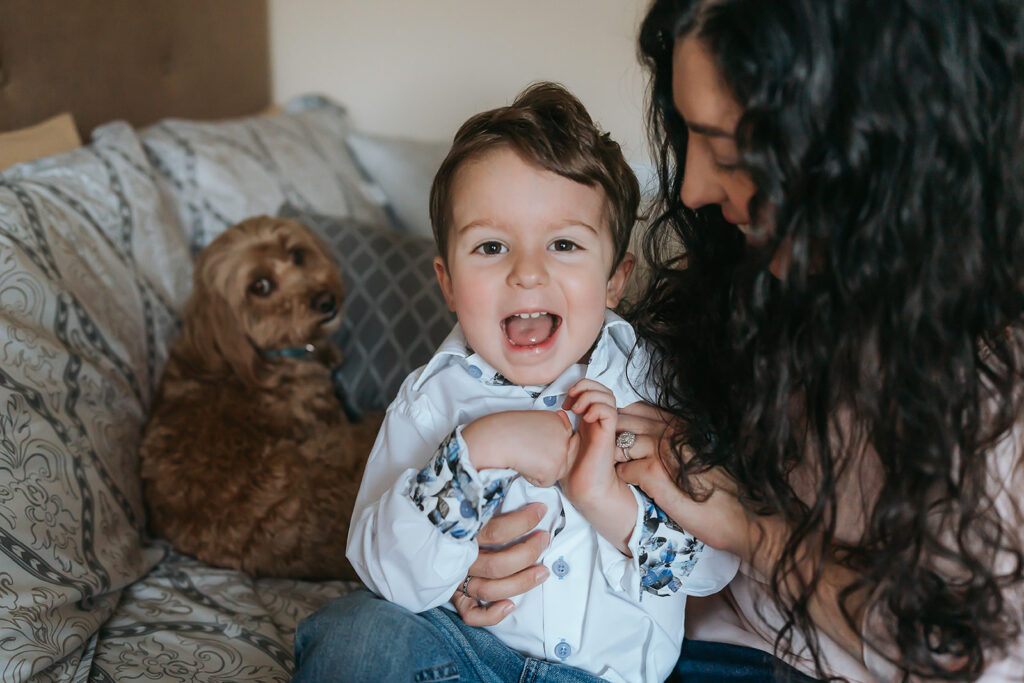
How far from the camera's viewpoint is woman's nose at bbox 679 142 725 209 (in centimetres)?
79

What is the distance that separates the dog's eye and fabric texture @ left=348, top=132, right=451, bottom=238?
1.62 ft

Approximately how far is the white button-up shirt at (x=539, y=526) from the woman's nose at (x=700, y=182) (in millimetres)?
262

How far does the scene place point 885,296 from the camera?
734 millimetres

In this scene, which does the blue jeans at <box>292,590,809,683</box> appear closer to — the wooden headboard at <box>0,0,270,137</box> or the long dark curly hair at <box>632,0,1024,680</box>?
the long dark curly hair at <box>632,0,1024,680</box>

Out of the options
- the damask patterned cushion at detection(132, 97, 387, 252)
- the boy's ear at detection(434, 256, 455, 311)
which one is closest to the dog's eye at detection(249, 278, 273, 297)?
the damask patterned cushion at detection(132, 97, 387, 252)

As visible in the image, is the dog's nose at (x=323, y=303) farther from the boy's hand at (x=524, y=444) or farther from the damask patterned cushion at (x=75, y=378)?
the boy's hand at (x=524, y=444)

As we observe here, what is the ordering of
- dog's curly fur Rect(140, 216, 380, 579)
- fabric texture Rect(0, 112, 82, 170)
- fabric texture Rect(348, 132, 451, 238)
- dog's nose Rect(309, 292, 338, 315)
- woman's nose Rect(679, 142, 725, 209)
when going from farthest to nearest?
fabric texture Rect(348, 132, 451, 238), dog's nose Rect(309, 292, 338, 315), fabric texture Rect(0, 112, 82, 170), dog's curly fur Rect(140, 216, 380, 579), woman's nose Rect(679, 142, 725, 209)

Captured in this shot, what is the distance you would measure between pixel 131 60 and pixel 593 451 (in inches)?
69.8

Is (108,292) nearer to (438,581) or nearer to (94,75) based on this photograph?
(94,75)

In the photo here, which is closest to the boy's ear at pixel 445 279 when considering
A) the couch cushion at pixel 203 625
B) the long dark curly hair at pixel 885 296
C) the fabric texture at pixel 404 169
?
the long dark curly hair at pixel 885 296

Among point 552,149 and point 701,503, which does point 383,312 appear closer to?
point 552,149

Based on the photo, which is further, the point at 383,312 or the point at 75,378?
the point at 383,312

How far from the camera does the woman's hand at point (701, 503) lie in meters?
0.91

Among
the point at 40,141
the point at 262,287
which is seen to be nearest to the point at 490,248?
the point at 262,287
